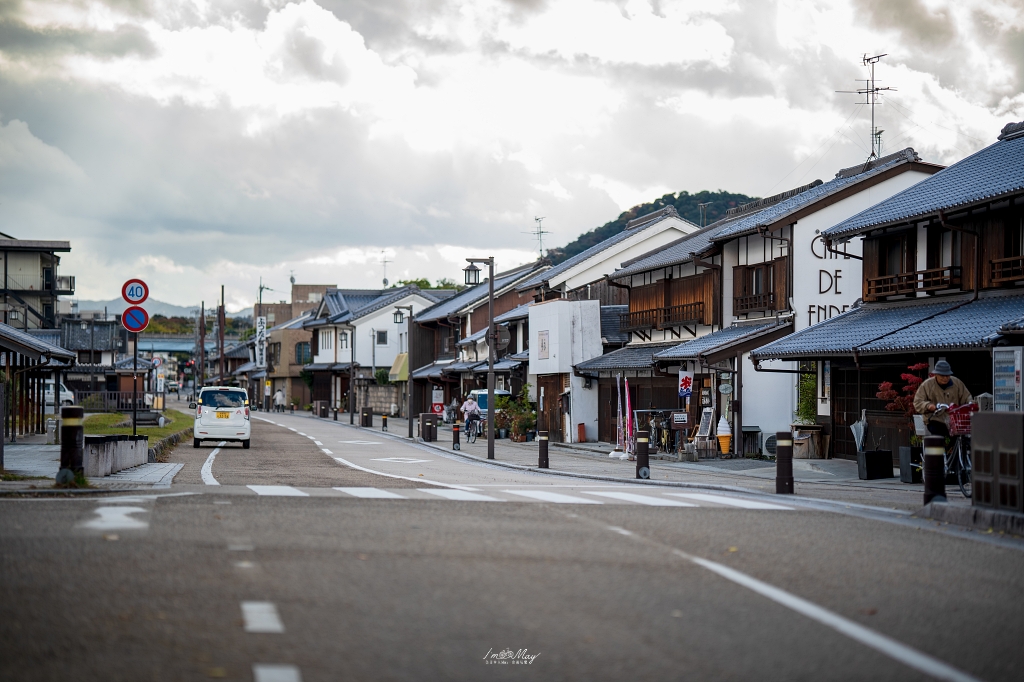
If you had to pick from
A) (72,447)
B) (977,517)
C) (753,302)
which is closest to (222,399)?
(753,302)

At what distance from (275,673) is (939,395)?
43.7ft

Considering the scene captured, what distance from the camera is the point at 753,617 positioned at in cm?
607

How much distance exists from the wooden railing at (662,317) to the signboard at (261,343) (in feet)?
190

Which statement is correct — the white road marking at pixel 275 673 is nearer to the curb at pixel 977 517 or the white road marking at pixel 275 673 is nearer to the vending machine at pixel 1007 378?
the curb at pixel 977 517

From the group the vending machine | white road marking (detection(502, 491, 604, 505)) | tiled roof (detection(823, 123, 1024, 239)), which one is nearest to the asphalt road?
white road marking (detection(502, 491, 604, 505))

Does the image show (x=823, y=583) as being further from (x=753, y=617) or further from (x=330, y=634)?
(x=330, y=634)

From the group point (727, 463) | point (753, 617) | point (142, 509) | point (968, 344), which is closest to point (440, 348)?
point (727, 463)

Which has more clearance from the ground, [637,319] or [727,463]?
[637,319]

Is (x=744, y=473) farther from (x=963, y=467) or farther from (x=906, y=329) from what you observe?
(x=963, y=467)

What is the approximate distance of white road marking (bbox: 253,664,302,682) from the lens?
4.64m

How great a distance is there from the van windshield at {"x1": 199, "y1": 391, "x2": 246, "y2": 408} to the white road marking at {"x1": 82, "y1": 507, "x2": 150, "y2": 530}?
21.5 m

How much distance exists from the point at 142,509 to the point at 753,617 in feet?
22.1

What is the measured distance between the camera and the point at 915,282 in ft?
76.9

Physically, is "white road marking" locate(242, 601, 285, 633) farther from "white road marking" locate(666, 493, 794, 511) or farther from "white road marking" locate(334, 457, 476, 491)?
"white road marking" locate(334, 457, 476, 491)
